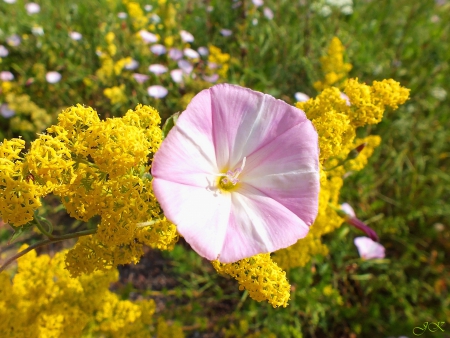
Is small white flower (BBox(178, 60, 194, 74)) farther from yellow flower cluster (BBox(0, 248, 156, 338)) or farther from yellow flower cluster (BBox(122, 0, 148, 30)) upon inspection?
yellow flower cluster (BBox(0, 248, 156, 338))

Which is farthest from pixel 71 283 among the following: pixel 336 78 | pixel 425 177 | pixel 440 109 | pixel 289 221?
pixel 440 109

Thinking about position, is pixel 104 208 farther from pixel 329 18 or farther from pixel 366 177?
pixel 329 18

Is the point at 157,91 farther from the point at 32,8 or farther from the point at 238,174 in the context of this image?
the point at 238,174

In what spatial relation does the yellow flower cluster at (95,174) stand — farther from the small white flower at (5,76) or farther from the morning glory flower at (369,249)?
the small white flower at (5,76)

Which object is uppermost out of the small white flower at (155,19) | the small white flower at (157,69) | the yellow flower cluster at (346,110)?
the yellow flower cluster at (346,110)

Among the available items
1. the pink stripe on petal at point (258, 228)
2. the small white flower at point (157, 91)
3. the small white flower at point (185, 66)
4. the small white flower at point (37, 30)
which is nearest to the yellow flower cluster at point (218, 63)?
the small white flower at point (185, 66)

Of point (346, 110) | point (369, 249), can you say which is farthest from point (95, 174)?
point (369, 249)
